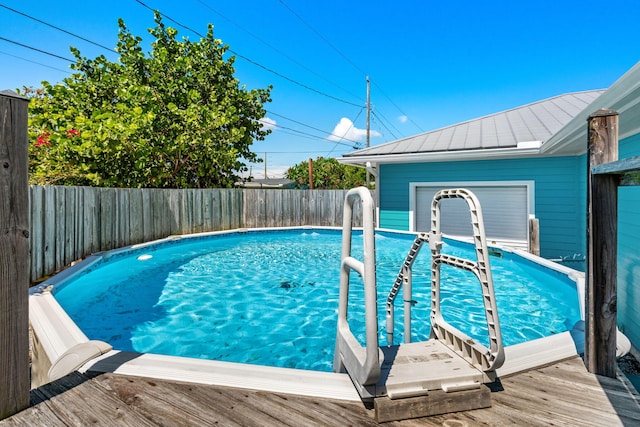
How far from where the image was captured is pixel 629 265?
10.6ft

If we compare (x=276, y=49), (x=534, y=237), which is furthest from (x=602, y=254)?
(x=276, y=49)

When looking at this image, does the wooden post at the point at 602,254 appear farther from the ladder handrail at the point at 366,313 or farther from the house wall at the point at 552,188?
the house wall at the point at 552,188

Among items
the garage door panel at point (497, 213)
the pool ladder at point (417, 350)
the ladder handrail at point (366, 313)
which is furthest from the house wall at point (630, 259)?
the garage door panel at point (497, 213)

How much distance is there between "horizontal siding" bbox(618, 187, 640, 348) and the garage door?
16.9ft

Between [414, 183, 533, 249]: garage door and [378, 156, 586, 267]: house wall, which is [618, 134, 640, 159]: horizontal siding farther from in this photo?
[414, 183, 533, 249]: garage door

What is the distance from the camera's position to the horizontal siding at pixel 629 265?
2983mm

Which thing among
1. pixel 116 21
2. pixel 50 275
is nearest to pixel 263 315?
pixel 50 275

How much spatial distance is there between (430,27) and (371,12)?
326cm

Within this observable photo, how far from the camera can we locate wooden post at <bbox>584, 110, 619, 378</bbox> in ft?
6.15

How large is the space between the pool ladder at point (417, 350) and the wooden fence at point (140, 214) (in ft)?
17.2

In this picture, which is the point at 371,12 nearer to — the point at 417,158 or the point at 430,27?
the point at 430,27

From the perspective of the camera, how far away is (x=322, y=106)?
27.5 metres

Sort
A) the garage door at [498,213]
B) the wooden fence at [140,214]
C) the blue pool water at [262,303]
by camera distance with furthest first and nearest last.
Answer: the garage door at [498,213], the wooden fence at [140,214], the blue pool water at [262,303]

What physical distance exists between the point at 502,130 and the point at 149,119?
1034 cm
